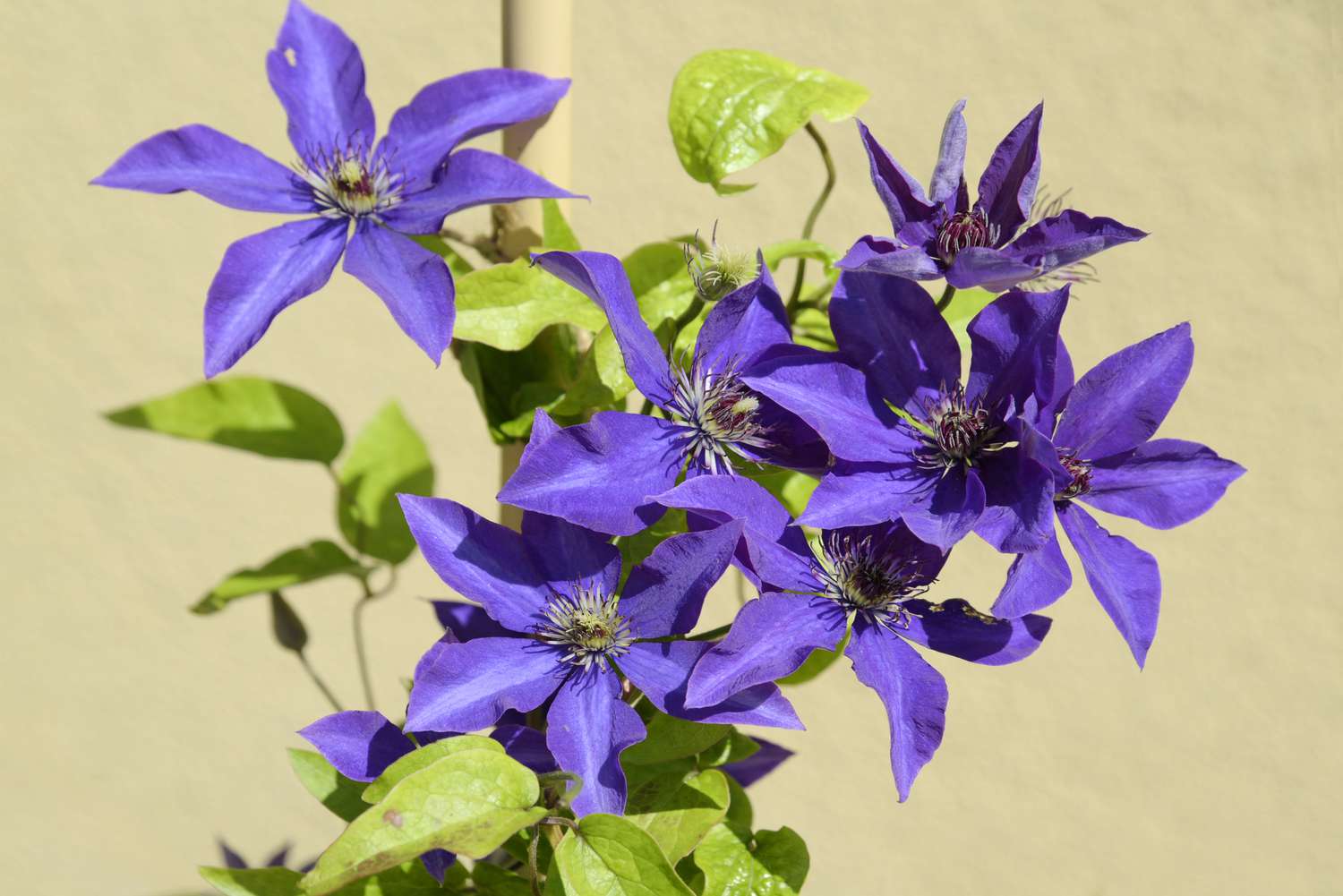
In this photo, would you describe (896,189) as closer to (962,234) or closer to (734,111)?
(962,234)

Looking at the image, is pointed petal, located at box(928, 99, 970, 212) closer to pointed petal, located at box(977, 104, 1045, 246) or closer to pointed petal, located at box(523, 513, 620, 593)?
pointed petal, located at box(977, 104, 1045, 246)

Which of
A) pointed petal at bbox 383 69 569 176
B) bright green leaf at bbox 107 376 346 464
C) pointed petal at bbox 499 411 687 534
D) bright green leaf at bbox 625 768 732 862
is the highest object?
pointed petal at bbox 383 69 569 176

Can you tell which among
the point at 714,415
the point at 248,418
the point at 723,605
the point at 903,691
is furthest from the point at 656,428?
the point at 723,605

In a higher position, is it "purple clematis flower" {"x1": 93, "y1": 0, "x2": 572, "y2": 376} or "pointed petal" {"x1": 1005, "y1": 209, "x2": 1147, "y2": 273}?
"purple clematis flower" {"x1": 93, "y1": 0, "x2": 572, "y2": 376}

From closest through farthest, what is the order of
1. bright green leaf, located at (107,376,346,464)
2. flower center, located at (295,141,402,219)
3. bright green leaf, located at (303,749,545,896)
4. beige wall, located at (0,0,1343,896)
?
bright green leaf, located at (303,749,545,896) → flower center, located at (295,141,402,219) → bright green leaf, located at (107,376,346,464) → beige wall, located at (0,0,1343,896)

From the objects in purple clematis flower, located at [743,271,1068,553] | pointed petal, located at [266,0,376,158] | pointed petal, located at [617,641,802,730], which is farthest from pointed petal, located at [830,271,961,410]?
pointed petal, located at [266,0,376,158]

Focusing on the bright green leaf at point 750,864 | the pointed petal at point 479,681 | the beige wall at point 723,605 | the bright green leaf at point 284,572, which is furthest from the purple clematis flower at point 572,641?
the beige wall at point 723,605
